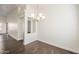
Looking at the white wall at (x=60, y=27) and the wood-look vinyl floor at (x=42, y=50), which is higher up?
the white wall at (x=60, y=27)

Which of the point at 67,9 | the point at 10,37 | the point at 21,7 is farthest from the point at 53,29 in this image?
the point at 10,37

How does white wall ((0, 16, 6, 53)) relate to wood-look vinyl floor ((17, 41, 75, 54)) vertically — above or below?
above

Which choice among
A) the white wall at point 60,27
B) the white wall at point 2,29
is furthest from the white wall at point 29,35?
the white wall at point 2,29

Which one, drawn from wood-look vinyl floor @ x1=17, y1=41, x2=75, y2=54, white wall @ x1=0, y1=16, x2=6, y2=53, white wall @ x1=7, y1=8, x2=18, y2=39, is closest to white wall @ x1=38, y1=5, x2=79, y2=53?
wood-look vinyl floor @ x1=17, y1=41, x2=75, y2=54

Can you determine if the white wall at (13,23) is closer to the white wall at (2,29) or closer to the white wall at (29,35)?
the white wall at (2,29)

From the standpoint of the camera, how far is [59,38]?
200 cm

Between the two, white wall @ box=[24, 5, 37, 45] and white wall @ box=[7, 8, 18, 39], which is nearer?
white wall @ box=[24, 5, 37, 45]

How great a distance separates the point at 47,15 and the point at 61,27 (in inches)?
15.9

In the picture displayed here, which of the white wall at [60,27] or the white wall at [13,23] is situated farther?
the white wall at [13,23]

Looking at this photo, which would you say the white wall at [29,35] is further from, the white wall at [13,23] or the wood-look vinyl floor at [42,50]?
the white wall at [13,23]

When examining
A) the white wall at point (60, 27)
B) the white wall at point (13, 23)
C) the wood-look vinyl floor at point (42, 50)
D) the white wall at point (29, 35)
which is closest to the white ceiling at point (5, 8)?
the white wall at point (13, 23)

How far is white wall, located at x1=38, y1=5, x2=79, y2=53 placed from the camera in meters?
1.90

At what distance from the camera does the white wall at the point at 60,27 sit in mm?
1905

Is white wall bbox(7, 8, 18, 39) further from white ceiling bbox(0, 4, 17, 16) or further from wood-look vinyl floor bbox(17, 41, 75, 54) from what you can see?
wood-look vinyl floor bbox(17, 41, 75, 54)
